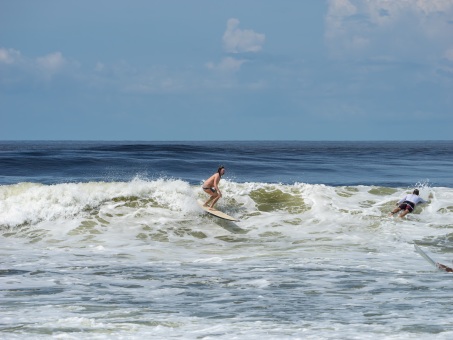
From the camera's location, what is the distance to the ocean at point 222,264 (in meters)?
11.5

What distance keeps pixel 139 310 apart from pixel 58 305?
1472mm

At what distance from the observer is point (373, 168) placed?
5631 cm

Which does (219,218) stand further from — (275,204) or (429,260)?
(429,260)

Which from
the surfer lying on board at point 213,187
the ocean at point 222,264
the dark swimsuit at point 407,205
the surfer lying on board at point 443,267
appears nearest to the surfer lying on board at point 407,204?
the dark swimsuit at point 407,205

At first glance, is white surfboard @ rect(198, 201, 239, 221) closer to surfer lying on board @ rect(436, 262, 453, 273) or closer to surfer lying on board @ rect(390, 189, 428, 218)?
surfer lying on board @ rect(390, 189, 428, 218)

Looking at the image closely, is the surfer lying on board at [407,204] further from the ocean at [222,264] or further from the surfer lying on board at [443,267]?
the surfer lying on board at [443,267]

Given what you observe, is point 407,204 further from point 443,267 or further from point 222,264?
point 222,264

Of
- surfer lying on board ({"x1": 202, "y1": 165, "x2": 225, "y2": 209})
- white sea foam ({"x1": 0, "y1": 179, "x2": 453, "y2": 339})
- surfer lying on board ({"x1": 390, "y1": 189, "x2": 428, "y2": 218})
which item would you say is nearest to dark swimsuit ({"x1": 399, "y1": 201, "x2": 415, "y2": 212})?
surfer lying on board ({"x1": 390, "y1": 189, "x2": 428, "y2": 218})

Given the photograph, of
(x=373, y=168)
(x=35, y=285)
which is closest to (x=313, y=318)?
(x=35, y=285)

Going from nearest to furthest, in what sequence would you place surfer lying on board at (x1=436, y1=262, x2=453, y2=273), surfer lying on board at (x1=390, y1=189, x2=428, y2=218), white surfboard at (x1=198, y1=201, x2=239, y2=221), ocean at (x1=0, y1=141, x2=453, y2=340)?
ocean at (x1=0, y1=141, x2=453, y2=340)
surfer lying on board at (x1=436, y1=262, x2=453, y2=273)
white surfboard at (x1=198, y1=201, x2=239, y2=221)
surfer lying on board at (x1=390, y1=189, x2=428, y2=218)

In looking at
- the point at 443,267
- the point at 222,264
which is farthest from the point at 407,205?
the point at 222,264

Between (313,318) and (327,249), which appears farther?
(327,249)

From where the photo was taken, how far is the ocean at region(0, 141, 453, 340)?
11.5 m

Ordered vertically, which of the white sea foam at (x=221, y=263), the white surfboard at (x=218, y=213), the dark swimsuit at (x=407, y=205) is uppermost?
the dark swimsuit at (x=407, y=205)
